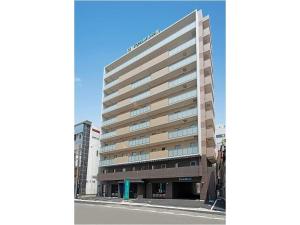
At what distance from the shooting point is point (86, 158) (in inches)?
2411

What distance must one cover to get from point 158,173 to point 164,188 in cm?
215

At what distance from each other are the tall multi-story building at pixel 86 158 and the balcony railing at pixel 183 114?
88.6ft

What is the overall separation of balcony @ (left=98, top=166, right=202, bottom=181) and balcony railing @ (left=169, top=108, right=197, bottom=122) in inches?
237

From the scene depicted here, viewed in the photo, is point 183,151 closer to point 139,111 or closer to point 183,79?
point 183,79

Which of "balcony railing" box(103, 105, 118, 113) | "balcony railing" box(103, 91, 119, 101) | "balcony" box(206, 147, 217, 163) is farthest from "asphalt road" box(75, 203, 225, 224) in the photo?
"balcony railing" box(103, 91, 119, 101)

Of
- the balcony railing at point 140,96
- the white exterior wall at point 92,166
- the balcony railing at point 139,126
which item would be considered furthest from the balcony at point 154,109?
the white exterior wall at point 92,166

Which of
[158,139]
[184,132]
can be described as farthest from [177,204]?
[158,139]

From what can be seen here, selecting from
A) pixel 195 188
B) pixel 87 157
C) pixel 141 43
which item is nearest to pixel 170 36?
pixel 141 43

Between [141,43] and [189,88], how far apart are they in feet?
46.9

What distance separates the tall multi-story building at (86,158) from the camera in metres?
59.5

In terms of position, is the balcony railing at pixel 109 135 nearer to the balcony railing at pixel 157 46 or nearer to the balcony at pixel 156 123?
the balcony at pixel 156 123

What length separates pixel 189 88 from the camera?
37.7 m
